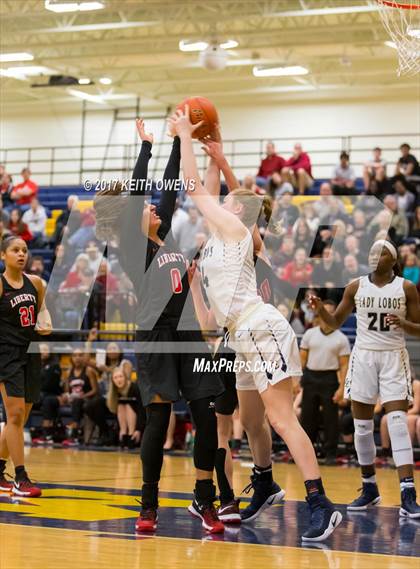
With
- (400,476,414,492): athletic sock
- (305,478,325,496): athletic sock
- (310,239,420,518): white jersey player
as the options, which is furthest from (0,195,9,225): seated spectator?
(305,478,325,496): athletic sock

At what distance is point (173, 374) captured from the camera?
6047 millimetres

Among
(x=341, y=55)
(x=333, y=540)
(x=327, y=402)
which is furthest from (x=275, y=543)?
(x=341, y=55)

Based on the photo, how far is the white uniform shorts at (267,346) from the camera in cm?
586

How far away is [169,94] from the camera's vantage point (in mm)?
28766

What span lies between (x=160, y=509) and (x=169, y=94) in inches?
893

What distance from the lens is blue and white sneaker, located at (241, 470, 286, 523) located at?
6.73 metres

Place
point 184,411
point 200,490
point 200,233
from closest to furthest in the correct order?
point 200,490 < point 184,411 < point 200,233

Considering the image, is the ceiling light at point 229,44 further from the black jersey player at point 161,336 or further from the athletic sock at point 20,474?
the black jersey player at point 161,336

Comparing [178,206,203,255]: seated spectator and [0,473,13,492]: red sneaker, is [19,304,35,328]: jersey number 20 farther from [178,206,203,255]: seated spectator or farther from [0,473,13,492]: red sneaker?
[178,206,203,255]: seated spectator

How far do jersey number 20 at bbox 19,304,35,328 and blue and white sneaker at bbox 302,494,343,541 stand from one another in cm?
307

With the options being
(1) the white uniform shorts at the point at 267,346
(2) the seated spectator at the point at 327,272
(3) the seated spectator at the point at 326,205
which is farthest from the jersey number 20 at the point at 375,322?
(3) the seated spectator at the point at 326,205

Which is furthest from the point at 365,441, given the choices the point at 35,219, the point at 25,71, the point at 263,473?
the point at 25,71

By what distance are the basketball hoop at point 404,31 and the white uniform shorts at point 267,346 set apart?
529 cm

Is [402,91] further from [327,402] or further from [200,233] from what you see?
[327,402]
